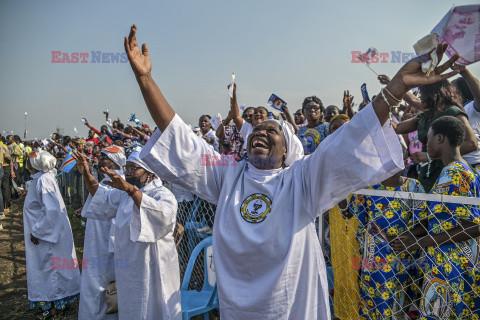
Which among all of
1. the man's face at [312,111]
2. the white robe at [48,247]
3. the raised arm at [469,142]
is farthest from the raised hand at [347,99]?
the white robe at [48,247]

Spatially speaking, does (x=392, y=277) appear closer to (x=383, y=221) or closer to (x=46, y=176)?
(x=383, y=221)

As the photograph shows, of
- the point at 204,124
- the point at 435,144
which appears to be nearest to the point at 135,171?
the point at 435,144

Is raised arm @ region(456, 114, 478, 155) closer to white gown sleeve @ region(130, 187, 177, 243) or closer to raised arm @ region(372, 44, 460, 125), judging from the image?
raised arm @ region(372, 44, 460, 125)

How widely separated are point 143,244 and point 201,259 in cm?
126

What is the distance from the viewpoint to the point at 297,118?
7488mm

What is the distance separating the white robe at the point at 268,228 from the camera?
5.85 feet

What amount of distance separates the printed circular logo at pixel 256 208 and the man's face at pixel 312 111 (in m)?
3.61

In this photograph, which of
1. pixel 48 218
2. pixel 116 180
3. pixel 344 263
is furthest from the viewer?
pixel 48 218

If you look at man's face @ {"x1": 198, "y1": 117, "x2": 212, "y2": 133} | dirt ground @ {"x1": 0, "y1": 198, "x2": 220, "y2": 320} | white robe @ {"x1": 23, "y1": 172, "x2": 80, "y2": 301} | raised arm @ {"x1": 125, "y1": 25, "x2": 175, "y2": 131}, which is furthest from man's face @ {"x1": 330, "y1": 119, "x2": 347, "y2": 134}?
white robe @ {"x1": 23, "y1": 172, "x2": 80, "y2": 301}

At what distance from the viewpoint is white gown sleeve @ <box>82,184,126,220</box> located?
4047mm

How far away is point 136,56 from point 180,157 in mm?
578

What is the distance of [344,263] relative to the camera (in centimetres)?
330

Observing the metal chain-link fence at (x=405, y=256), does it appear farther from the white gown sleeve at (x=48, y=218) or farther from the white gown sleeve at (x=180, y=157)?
the white gown sleeve at (x=48, y=218)

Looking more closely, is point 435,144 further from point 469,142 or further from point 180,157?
point 180,157
